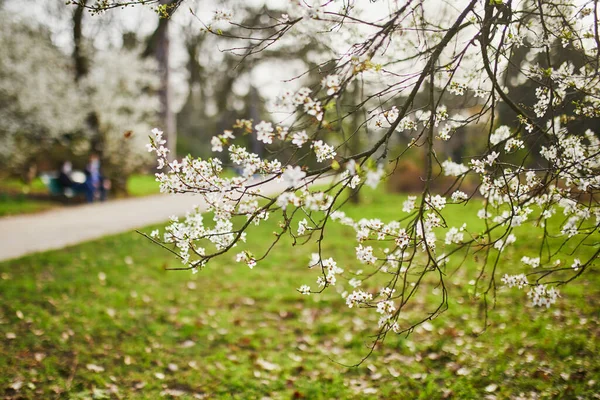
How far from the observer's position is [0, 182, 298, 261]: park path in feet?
26.1

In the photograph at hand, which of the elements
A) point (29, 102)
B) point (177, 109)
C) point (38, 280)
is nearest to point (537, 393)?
point (38, 280)

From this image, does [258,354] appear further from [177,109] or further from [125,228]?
[177,109]

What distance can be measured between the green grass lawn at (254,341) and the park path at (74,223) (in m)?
1.08

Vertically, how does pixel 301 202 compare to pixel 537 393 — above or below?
above

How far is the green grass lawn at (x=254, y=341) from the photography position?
156 inches

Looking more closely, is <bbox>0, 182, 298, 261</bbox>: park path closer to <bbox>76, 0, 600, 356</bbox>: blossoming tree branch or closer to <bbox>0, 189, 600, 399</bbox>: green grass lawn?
<bbox>0, 189, 600, 399</bbox>: green grass lawn

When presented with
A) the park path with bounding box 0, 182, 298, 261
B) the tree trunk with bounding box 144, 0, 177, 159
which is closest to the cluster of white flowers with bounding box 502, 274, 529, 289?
the park path with bounding box 0, 182, 298, 261

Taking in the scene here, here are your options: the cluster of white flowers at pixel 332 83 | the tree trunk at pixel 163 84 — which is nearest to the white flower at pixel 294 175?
the cluster of white flowers at pixel 332 83

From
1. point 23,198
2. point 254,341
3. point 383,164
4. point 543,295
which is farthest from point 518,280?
point 23,198

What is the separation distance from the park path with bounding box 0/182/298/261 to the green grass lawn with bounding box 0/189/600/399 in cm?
108

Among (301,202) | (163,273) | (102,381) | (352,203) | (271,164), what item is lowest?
(102,381)

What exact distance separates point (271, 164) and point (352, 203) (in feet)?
41.3

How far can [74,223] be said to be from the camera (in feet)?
33.0

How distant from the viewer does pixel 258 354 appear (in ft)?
15.7
